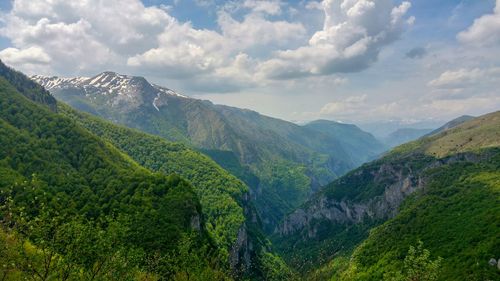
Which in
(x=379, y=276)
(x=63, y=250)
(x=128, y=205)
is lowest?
(x=379, y=276)

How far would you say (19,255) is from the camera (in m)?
54.4

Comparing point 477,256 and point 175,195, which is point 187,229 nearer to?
point 175,195

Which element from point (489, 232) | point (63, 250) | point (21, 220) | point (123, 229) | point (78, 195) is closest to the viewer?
point (21, 220)

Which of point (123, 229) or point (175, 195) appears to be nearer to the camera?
point (123, 229)

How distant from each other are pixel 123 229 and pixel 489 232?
148637mm

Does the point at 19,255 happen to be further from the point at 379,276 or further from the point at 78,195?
the point at 379,276

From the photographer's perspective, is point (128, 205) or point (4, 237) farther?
point (128, 205)

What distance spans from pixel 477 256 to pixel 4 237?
154 m

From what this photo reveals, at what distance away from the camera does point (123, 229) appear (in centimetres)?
7112

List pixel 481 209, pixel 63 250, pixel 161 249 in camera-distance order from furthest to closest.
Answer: pixel 481 209, pixel 161 249, pixel 63 250

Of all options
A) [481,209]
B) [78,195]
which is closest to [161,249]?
[78,195]

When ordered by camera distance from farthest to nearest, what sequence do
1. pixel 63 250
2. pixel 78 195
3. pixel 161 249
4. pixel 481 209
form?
pixel 481 209, pixel 78 195, pixel 161 249, pixel 63 250

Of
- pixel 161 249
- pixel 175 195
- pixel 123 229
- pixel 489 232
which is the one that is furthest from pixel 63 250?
pixel 489 232

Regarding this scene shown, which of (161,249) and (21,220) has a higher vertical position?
(21,220)
